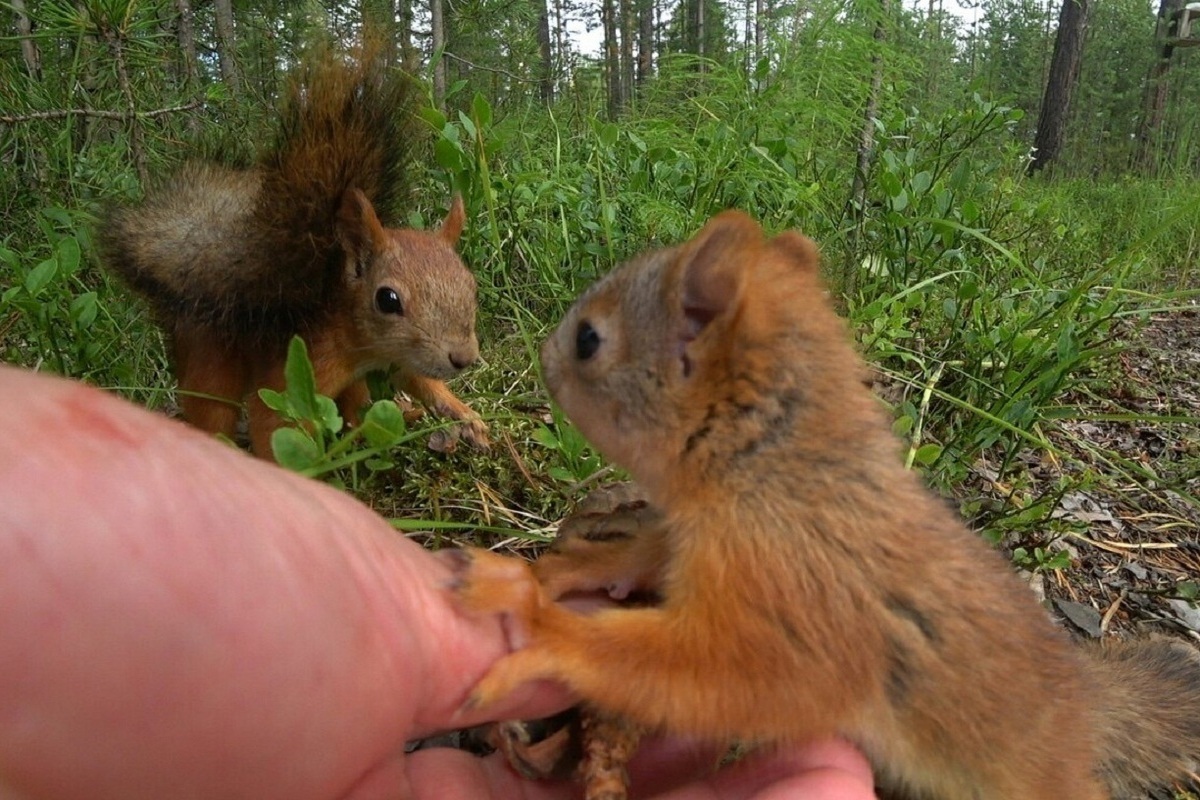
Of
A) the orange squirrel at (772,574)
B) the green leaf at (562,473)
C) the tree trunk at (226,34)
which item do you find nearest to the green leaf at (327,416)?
the orange squirrel at (772,574)

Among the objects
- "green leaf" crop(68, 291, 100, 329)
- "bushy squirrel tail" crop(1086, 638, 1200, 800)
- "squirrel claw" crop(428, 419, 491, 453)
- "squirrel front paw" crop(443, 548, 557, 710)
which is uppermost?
"green leaf" crop(68, 291, 100, 329)

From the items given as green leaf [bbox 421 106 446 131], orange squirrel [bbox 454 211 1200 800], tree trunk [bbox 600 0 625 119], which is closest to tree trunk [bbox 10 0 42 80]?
green leaf [bbox 421 106 446 131]

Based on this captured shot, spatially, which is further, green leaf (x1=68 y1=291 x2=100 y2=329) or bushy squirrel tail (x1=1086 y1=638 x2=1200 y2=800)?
green leaf (x1=68 y1=291 x2=100 y2=329)

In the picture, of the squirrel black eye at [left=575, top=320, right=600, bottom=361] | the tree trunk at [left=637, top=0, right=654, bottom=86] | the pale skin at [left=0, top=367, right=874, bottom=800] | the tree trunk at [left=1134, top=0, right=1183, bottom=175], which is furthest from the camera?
the tree trunk at [left=637, top=0, right=654, bottom=86]

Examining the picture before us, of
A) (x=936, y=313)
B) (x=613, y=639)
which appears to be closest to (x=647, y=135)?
(x=936, y=313)

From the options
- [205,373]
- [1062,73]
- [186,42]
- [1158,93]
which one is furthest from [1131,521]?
[1158,93]

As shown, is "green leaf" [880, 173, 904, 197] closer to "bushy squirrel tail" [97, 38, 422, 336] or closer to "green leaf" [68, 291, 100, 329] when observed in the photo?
"bushy squirrel tail" [97, 38, 422, 336]
